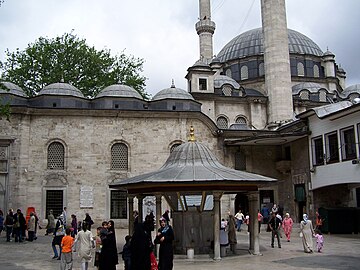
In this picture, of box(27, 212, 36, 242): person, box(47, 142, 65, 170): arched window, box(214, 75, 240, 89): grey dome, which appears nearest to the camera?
box(27, 212, 36, 242): person

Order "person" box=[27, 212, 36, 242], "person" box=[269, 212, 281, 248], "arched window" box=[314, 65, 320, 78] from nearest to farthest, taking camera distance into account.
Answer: "person" box=[269, 212, 281, 248] → "person" box=[27, 212, 36, 242] → "arched window" box=[314, 65, 320, 78]

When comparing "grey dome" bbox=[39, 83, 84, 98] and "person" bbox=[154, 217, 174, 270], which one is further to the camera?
"grey dome" bbox=[39, 83, 84, 98]

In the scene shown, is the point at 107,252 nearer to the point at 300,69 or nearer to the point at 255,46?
the point at 300,69

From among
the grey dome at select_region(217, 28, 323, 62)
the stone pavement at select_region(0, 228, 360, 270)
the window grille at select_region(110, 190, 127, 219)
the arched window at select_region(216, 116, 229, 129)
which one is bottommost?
the stone pavement at select_region(0, 228, 360, 270)

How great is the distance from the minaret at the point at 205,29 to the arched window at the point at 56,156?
62.3ft

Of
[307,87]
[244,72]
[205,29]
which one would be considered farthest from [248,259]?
[205,29]

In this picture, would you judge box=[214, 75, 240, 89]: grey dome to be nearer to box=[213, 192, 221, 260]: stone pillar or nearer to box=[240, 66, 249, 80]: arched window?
box=[240, 66, 249, 80]: arched window

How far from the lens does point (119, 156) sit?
23.7 metres

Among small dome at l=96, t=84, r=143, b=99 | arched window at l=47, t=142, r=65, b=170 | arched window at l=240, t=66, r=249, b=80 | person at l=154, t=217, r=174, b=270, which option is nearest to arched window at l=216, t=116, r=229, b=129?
arched window at l=240, t=66, r=249, b=80

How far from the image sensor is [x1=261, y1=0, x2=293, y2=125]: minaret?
29344 millimetres

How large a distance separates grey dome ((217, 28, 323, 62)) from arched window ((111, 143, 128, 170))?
1841 centimetres

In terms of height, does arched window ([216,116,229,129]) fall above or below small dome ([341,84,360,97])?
below

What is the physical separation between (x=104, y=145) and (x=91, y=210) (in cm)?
348

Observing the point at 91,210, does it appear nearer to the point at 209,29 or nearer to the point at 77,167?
the point at 77,167
